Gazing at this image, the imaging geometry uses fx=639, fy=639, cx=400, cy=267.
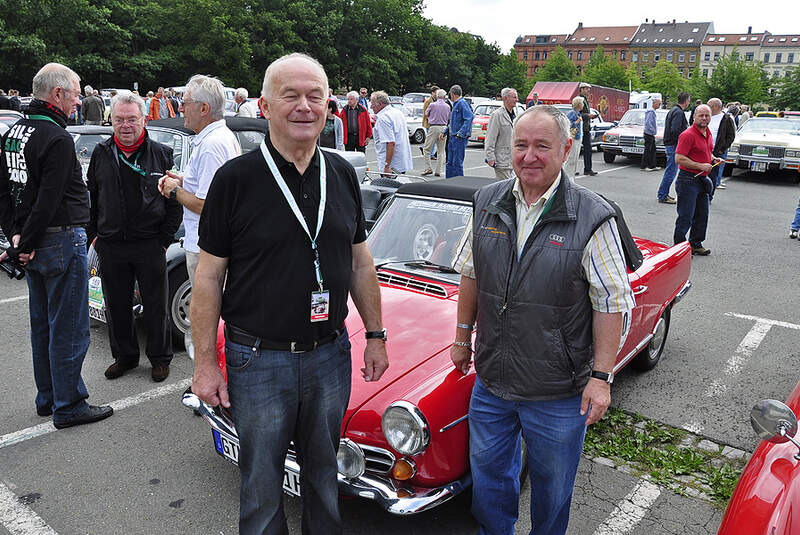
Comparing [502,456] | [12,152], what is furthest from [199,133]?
[502,456]

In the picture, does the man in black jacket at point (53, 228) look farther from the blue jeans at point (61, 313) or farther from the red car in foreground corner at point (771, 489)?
the red car in foreground corner at point (771, 489)

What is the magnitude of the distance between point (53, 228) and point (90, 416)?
1.22 metres

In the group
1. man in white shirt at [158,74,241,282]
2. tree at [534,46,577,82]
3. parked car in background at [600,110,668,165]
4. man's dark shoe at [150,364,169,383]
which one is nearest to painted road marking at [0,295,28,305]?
man's dark shoe at [150,364,169,383]

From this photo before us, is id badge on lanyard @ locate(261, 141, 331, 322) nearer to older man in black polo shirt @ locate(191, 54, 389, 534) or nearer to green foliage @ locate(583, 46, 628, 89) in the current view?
older man in black polo shirt @ locate(191, 54, 389, 534)

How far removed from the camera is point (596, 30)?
5177 inches

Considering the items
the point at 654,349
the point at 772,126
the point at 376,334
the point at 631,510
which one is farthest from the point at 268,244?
the point at 772,126

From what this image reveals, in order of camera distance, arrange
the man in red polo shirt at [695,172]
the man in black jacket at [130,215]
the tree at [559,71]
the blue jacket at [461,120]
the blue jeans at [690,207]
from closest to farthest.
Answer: the man in black jacket at [130,215]
the man in red polo shirt at [695,172]
the blue jeans at [690,207]
the blue jacket at [461,120]
the tree at [559,71]

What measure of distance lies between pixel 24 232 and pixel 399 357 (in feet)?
7.70

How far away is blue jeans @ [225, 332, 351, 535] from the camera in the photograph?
89.0 inches

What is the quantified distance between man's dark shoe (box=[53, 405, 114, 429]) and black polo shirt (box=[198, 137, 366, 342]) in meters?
2.38

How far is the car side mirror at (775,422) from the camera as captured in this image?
2.04 m

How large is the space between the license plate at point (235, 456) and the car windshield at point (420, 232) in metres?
1.48

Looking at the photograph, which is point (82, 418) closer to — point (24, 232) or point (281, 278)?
point (24, 232)

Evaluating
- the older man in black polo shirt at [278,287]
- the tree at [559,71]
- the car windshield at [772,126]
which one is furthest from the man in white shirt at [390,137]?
the tree at [559,71]
